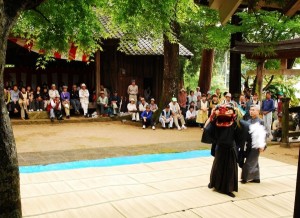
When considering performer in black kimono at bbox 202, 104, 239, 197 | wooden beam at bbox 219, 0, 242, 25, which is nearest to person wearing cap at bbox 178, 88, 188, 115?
performer in black kimono at bbox 202, 104, 239, 197

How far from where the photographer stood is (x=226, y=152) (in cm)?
591

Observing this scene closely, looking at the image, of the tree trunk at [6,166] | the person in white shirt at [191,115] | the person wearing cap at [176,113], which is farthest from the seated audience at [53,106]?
the tree trunk at [6,166]

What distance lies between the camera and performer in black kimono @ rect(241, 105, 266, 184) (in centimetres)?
641

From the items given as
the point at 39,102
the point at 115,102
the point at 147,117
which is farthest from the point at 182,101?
the point at 39,102

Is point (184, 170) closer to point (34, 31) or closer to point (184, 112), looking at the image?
point (34, 31)

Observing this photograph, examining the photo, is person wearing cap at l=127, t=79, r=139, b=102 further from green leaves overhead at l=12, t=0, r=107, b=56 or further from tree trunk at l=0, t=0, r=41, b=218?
tree trunk at l=0, t=0, r=41, b=218

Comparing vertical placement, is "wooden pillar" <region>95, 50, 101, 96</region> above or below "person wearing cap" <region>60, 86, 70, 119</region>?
above

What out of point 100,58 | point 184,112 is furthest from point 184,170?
point 100,58

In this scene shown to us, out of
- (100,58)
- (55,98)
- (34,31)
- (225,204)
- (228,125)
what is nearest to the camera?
(225,204)

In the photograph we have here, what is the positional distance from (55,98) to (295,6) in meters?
13.4

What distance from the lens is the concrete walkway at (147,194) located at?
502 cm

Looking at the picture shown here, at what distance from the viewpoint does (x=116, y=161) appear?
28.8 ft

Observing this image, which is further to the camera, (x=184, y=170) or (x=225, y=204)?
(x=184, y=170)

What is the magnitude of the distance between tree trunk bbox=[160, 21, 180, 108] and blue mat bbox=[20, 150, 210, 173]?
544 cm
